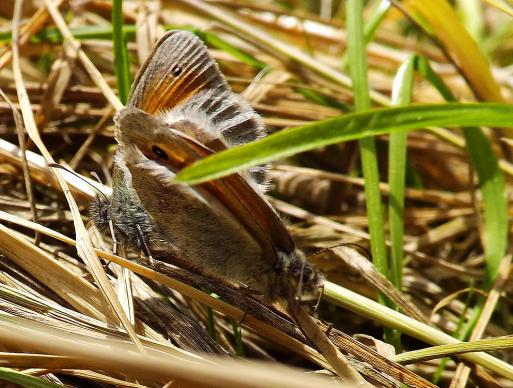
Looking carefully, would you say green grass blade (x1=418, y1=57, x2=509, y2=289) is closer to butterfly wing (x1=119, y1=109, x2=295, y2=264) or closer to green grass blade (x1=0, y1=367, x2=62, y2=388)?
butterfly wing (x1=119, y1=109, x2=295, y2=264)

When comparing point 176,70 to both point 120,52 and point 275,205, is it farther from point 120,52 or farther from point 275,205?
point 275,205

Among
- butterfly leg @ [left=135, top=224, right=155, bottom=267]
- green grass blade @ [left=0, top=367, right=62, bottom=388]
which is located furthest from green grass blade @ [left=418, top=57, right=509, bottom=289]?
green grass blade @ [left=0, top=367, right=62, bottom=388]

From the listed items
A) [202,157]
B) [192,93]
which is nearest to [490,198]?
[192,93]

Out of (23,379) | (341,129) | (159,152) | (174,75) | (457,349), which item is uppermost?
(174,75)

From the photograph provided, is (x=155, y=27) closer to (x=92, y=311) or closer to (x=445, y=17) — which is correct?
(x=445, y=17)

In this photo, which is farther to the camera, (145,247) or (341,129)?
(145,247)
